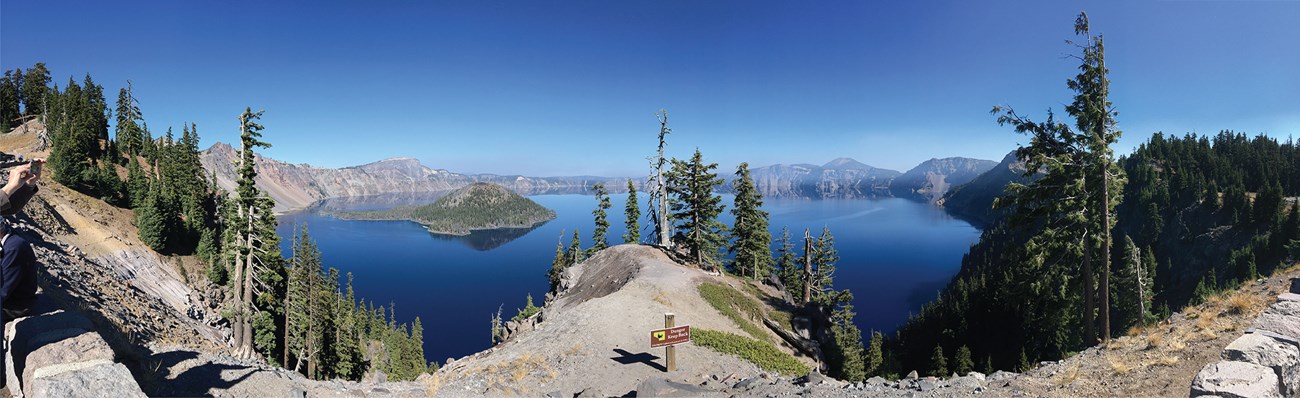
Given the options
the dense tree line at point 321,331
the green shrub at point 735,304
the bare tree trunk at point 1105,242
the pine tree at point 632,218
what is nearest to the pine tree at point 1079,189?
the bare tree trunk at point 1105,242

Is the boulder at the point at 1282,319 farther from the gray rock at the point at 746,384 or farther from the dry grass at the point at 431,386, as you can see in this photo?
the dry grass at the point at 431,386

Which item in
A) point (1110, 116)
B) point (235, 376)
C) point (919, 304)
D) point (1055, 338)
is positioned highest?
point (1110, 116)

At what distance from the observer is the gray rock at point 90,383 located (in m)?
5.20

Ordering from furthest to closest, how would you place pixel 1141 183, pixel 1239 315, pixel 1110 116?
pixel 1141 183 < pixel 1110 116 < pixel 1239 315

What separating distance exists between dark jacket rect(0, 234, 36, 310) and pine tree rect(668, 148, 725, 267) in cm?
3468

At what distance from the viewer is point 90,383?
5.50 meters

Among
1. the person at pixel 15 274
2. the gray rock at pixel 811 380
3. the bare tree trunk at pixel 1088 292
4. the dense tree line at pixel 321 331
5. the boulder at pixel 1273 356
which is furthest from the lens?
the dense tree line at pixel 321 331

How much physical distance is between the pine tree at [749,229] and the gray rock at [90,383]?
3831 centimetres

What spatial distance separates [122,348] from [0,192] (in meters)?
4.01

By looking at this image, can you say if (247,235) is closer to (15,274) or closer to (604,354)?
(604,354)

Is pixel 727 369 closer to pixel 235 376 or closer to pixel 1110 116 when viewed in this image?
pixel 235 376

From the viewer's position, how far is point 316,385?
10781 millimetres

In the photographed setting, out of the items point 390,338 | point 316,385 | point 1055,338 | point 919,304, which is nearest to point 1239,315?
point 316,385

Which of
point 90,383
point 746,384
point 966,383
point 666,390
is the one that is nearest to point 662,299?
point 746,384
